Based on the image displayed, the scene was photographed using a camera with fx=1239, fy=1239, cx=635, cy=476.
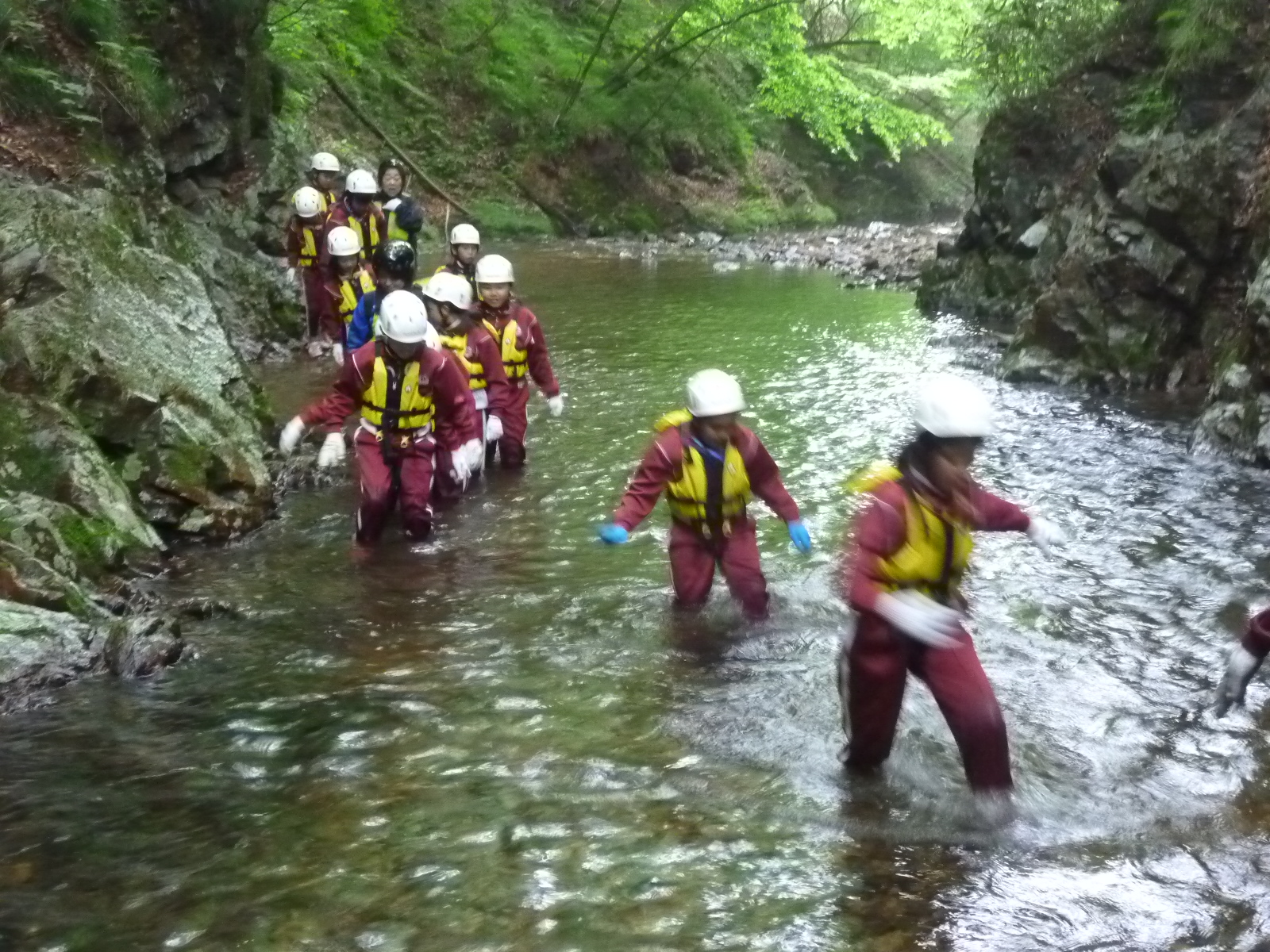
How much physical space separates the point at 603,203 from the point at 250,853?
31633mm

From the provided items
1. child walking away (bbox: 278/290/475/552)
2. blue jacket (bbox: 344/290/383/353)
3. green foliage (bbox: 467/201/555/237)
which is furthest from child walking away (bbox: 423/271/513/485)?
green foliage (bbox: 467/201/555/237)

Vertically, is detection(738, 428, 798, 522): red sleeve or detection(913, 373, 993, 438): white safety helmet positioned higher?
detection(913, 373, 993, 438): white safety helmet

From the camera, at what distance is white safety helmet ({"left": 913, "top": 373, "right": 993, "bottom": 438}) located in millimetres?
4379

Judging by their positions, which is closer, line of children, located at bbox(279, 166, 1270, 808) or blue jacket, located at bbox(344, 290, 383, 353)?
line of children, located at bbox(279, 166, 1270, 808)

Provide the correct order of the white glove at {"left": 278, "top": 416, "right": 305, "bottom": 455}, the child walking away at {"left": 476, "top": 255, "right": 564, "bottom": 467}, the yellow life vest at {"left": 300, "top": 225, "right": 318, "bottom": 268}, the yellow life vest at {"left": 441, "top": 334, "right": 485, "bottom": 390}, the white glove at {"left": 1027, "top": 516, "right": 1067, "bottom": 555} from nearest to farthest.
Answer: the white glove at {"left": 1027, "top": 516, "right": 1067, "bottom": 555} → the white glove at {"left": 278, "top": 416, "right": 305, "bottom": 455} → the yellow life vest at {"left": 441, "top": 334, "right": 485, "bottom": 390} → the child walking away at {"left": 476, "top": 255, "right": 564, "bottom": 467} → the yellow life vest at {"left": 300, "top": 225, "right": 318, "bottom": 268}

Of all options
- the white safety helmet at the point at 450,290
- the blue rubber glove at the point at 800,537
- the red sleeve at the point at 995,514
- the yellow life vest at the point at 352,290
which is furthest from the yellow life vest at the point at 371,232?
the red sleeve at the point at 995,514

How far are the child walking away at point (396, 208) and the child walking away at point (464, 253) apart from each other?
2.98 m

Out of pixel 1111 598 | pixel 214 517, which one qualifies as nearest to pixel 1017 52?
pixel 1111 598

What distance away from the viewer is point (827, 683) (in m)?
6.20

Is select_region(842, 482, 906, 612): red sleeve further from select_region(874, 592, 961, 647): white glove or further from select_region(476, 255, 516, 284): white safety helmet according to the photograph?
select_region(476, 255, 516, 284): white safety helmet

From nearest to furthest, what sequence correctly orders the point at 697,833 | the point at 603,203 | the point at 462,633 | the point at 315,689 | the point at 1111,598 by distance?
1. the point at 697,833
2. the point at 315,689
3. the point at 462,633
4. the point at 1111,598
5. the point at 603,203

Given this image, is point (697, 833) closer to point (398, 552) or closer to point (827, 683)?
point (827, 683)

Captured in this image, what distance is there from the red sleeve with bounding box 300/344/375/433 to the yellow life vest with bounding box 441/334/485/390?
1711 millimetres

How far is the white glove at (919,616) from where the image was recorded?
4.21m
